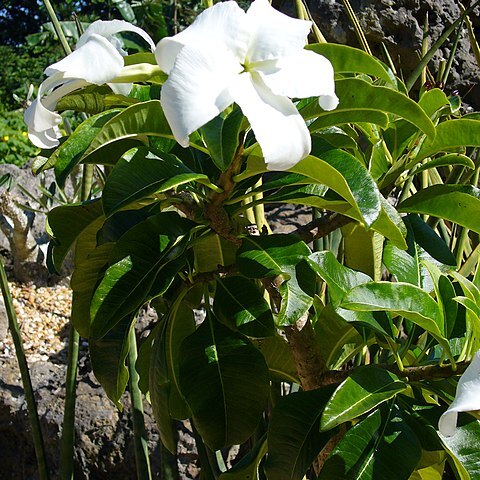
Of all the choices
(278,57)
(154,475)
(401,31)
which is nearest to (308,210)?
(401,31)

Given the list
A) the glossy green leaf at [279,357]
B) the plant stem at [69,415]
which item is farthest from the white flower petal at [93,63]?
the plant stem at [69,415]

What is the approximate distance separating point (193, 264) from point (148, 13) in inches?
127

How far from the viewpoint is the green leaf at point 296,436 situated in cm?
85

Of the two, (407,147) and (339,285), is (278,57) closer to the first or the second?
(339,285)

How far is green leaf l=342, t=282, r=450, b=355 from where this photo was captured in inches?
29.0

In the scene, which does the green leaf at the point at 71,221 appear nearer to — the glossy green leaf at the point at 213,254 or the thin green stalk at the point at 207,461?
the glossy green leaf at the point at 213,254

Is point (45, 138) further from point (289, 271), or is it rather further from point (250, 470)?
point (250, 470)

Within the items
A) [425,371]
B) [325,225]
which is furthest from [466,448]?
[325,225]

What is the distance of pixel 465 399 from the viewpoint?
1.99ft

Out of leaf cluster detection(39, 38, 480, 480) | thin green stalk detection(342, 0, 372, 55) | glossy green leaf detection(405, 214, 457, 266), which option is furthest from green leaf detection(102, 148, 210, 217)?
thin green stalk detection(342, 0, 372, 55)

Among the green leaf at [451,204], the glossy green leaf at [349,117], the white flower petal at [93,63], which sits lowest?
the green leaf at [451,204]

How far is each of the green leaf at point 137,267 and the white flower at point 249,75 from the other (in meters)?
0.26

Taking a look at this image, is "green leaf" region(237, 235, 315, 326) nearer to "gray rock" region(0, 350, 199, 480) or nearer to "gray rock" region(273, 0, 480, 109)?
"gray rock" region(0, 350, 199, 480)

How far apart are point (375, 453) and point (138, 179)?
393 mm
